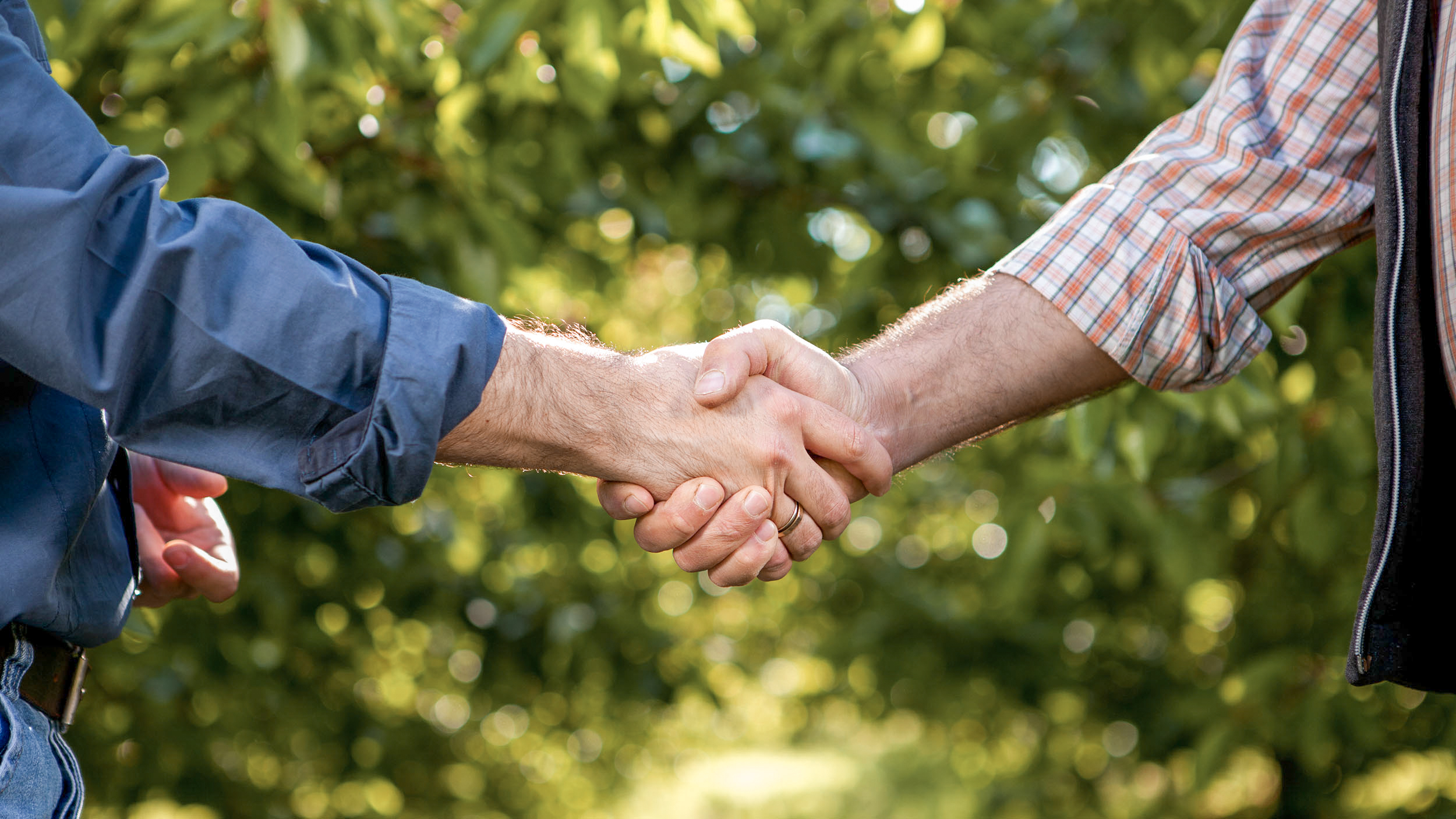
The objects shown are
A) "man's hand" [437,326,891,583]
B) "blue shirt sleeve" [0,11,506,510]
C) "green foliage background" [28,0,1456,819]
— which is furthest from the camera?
"green foliage background" [28,0,1456,819]

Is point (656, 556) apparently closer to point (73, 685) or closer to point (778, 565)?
point (778, 565)

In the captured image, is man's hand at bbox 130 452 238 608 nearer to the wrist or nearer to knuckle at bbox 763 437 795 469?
knuckle at bbox 763 437 795 469

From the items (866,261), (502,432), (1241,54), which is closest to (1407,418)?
(1241,54)

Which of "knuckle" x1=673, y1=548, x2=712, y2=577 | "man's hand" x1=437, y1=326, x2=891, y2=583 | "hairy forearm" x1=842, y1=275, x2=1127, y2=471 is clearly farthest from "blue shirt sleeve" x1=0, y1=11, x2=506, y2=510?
"hairy forearm" x1=842, y1=275, x2=1127, y2=471

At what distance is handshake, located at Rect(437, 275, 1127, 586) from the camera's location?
5.29 ft

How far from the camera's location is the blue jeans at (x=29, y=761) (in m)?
1.05

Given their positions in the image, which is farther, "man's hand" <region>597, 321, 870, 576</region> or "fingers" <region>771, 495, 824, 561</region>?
"fingers" <region>771, 495, 824, 561</region>

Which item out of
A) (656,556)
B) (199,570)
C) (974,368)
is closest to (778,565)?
(974,368)

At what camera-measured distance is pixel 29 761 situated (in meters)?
1.09

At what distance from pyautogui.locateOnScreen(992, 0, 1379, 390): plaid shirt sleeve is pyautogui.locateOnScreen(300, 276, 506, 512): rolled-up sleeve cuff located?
0.89 m

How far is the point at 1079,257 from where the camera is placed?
166 cm

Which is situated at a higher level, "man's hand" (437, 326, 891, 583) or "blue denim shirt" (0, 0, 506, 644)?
"blue denim shirt" (0, 0, 506, 644)

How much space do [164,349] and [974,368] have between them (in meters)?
1.10

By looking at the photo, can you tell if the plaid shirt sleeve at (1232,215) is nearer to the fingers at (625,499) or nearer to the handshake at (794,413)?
the handshake at (794,413)
